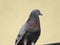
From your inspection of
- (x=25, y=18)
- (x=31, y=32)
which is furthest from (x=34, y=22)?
(x=25, y=18)

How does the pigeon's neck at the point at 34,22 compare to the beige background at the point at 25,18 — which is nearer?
the pigeon's neck at the point at 34,22

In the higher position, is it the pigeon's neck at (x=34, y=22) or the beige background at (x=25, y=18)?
the pigeon's neck at (x=34, y=22)

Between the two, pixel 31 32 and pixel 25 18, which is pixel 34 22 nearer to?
pixel 31 32

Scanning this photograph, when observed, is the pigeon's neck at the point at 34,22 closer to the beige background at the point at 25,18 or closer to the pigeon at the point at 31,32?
the pigeon at the point at 31,32

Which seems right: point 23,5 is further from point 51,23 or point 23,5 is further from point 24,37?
point 24,37

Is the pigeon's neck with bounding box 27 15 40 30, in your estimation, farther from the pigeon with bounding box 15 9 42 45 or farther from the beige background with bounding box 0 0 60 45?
the beige background with bounding box 0 0 60 45

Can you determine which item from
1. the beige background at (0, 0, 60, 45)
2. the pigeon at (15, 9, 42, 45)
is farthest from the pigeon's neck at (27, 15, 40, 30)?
the beige background at (0, 0, 60, 45)

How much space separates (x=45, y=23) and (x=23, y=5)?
0.23m

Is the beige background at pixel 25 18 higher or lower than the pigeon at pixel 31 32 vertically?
lower

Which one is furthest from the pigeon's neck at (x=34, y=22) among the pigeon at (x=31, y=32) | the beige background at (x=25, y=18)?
the beige background at (x=25, y=18)

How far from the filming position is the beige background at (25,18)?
1812mm

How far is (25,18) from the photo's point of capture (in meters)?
1.84

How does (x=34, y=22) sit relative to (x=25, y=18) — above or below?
above

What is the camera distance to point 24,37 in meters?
1.25
